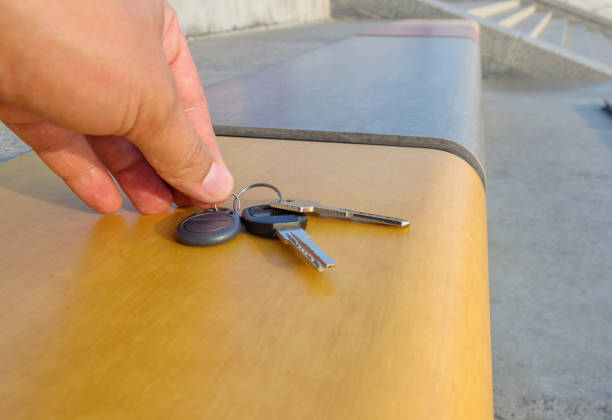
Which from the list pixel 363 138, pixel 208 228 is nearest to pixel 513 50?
pixel 363 138

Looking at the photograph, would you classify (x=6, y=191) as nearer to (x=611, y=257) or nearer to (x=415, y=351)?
(x=415, y=351)

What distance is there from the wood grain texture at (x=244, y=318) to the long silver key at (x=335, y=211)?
0.02 metres

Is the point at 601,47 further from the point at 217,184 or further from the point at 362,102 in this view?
the point at 217,184

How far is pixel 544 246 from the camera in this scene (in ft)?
6.86

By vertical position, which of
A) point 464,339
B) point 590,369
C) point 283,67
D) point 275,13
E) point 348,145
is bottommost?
point 590,369

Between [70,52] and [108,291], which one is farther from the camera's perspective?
[108,291]

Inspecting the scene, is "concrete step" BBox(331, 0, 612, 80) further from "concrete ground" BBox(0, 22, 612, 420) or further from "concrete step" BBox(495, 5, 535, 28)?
"concrete ground" BBox(0, 22, 612, 420)

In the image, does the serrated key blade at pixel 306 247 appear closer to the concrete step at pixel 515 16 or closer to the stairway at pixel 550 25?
the stairway at pixel 550 25

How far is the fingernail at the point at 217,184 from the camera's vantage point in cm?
72

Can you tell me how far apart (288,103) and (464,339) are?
3.66 ft

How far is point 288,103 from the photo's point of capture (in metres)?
1.54

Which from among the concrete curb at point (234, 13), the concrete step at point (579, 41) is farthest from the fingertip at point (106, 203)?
the concrete step at point (579, 41)

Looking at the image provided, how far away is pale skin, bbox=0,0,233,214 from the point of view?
18.5 inches

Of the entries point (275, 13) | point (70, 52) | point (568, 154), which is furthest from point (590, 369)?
point (275, 13)
